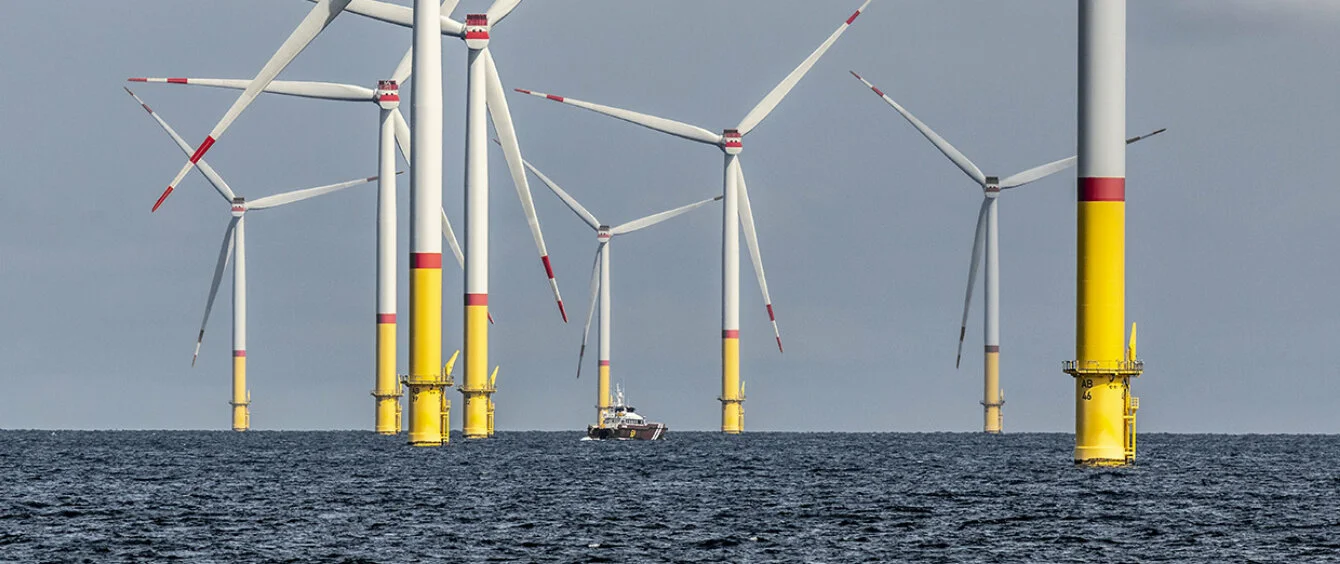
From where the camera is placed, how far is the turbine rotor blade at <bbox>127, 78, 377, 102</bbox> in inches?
5969

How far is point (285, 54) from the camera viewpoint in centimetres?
10062

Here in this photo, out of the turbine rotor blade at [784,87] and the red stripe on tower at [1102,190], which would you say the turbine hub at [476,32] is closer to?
the turbine rotor blade at [784,87]

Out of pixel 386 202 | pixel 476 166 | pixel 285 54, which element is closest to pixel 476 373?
pixel 476 166

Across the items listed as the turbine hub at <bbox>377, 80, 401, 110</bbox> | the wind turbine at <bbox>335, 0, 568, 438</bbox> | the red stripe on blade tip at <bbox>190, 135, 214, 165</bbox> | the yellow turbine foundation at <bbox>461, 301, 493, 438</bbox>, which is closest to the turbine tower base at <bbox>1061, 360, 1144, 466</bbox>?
the red stripe on blade tip at <bbox>190, 135, 214, 165</bbox>

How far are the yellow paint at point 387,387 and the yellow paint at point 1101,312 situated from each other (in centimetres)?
10495

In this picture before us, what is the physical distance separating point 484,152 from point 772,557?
85.1m

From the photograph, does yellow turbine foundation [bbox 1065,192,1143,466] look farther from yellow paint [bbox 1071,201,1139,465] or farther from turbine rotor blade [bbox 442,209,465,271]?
turbine rotor blade [bbox 442,209,465,271]

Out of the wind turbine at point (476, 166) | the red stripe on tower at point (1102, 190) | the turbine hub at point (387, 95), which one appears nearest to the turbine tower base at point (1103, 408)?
the red stripe on tower at point (1102, 190)

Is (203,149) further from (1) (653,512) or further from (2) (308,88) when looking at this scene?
(2) (308,88)

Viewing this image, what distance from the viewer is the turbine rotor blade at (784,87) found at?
6550 inches

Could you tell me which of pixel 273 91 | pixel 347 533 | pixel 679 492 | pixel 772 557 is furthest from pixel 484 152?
pixel 772 557

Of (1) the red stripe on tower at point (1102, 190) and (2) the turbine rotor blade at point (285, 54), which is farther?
(2) the turbine rotor blade at point (285, 54)

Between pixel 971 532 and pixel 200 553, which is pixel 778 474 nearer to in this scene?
pixel 971 532

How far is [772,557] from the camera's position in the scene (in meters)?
61.1
